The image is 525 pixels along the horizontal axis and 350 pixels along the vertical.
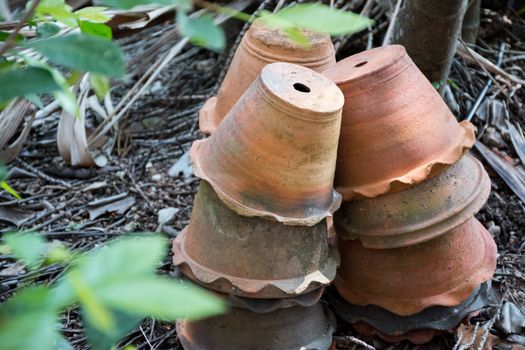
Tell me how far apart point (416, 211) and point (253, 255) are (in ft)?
1.16

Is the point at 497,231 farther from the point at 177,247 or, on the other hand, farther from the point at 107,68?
the point at 107,68

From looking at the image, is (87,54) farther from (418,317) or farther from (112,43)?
(418,317)

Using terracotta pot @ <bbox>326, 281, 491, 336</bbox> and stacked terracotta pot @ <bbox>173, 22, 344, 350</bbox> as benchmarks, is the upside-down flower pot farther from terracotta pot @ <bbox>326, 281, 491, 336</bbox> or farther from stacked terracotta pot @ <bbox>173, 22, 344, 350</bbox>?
stacked terracotta pot @ <bbox>173, 22, 344, 350</bbox>

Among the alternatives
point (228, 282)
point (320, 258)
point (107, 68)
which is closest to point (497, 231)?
point (320, 258)

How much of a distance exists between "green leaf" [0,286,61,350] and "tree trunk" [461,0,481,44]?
7.88ft

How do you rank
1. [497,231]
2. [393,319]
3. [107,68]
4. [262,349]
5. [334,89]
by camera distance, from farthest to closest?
[497,231], [393,319], [262,349], [334,89], [107,68]

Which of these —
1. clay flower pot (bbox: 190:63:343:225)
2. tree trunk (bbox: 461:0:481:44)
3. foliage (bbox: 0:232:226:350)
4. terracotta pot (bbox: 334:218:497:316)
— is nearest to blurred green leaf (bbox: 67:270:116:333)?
foliage (bbox: 0:232:226:350)

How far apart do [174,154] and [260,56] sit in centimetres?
94

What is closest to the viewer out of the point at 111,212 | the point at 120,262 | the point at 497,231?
the point at 120,262

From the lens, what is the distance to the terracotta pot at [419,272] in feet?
5.22

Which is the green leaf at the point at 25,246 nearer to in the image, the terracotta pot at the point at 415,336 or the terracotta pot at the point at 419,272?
the terracotta pot at the point at 419,272

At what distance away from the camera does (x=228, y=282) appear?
4.74ft

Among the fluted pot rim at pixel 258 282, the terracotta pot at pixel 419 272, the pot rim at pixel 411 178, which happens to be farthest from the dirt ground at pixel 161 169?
the pot rim at pixel 411 178

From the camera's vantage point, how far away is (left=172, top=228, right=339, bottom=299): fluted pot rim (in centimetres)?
144
